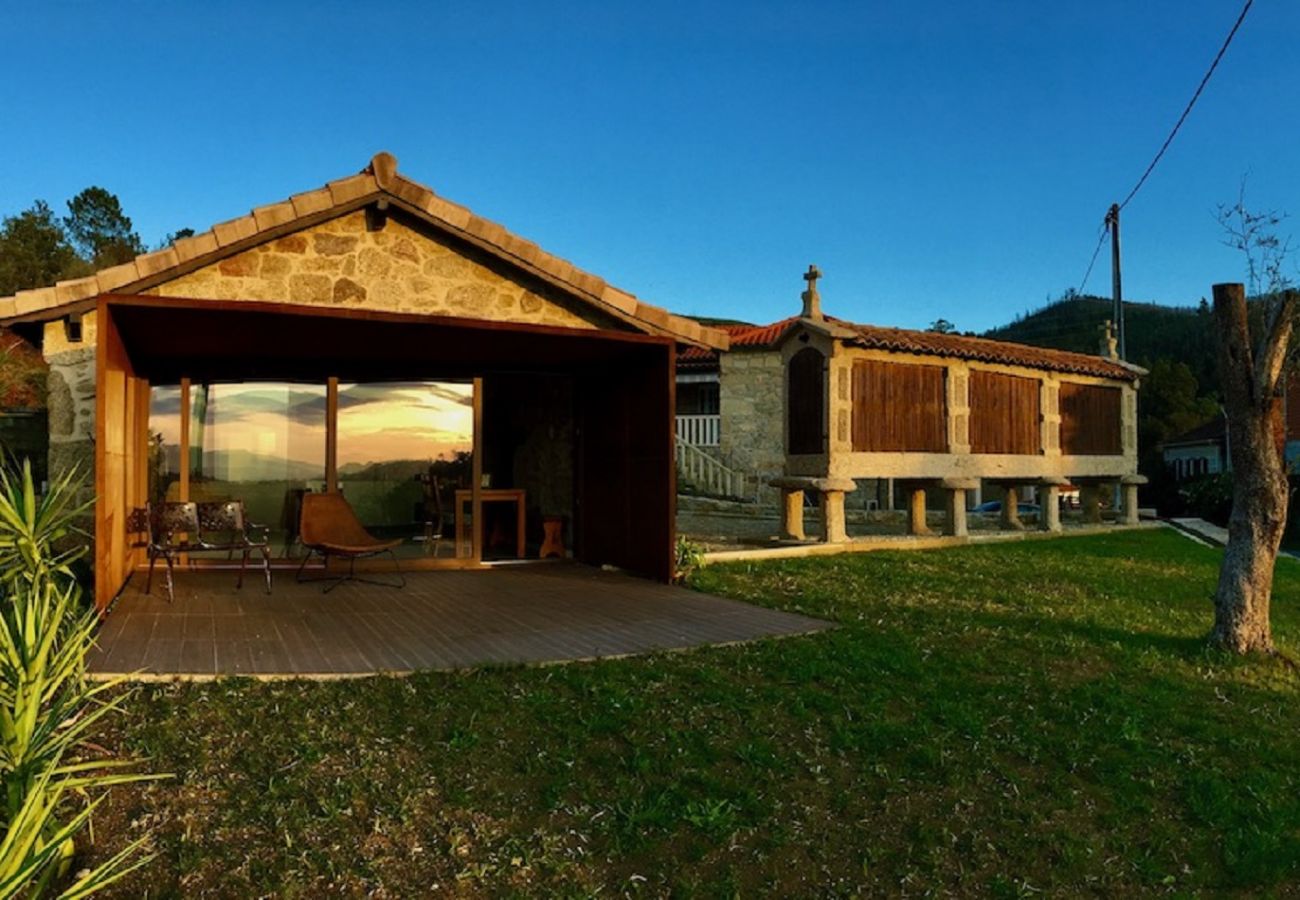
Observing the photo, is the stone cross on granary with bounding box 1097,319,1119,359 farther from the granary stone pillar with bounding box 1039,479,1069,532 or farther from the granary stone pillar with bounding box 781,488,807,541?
the granary stone pillar with bounding box 781,488,807,541

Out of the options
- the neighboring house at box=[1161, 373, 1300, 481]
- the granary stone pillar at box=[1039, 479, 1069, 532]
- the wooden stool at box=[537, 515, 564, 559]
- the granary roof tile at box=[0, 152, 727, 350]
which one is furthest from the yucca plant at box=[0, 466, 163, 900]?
the neighboring house at box=[1161, 373, 1300, 481]

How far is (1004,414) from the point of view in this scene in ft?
45.3

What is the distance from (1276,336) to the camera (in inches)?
252

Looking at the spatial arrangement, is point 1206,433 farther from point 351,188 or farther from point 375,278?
point 351,188

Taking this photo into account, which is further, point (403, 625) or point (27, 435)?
point (27, 435)

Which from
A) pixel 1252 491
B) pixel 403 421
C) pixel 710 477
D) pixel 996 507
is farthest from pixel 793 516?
pixel 996 507

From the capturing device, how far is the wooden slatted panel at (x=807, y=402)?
11641 mm

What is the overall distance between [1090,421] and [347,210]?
1318 cm

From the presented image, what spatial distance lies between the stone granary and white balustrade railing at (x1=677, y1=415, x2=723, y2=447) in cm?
720

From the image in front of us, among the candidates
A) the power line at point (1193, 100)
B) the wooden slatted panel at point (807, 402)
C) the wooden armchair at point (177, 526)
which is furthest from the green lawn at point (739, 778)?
the power line at point (1193, 100)

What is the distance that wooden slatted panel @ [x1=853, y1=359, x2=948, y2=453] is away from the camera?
11.9 metres

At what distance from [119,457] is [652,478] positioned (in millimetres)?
4803

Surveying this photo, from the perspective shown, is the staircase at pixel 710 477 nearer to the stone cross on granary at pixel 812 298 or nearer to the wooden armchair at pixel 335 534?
the stone cross on granary at pixel 812 298

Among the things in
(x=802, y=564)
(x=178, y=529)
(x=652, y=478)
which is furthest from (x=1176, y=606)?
(x=178, y=529)
